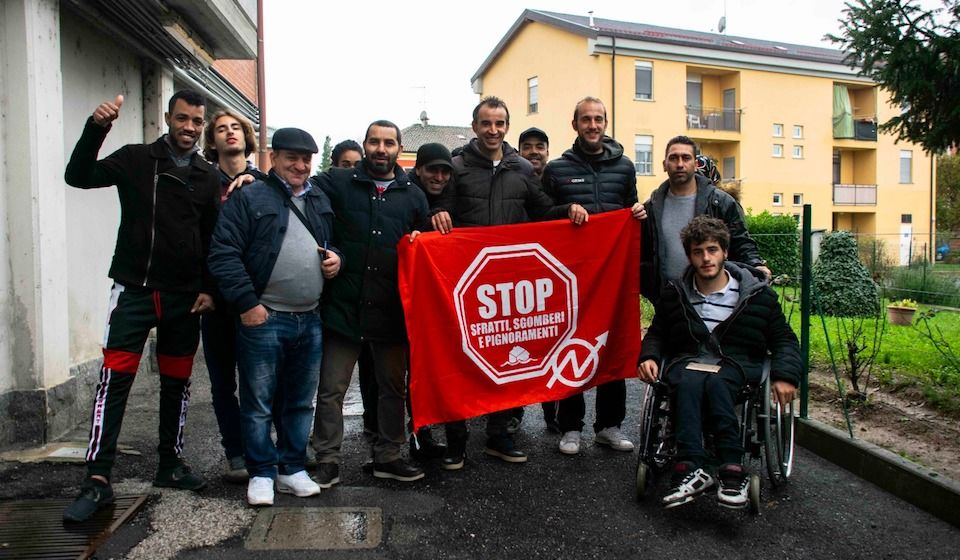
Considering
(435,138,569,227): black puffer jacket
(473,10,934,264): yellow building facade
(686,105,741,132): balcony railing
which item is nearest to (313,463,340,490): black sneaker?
(435,138,569,227): black puffer jacket

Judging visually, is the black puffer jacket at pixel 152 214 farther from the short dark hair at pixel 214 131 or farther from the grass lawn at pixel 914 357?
the grass lawn at pixel 914 357

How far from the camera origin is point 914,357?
7.30m

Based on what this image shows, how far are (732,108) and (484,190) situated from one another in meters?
31.1

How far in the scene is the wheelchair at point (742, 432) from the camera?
158 inches

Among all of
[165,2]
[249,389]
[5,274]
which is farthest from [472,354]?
[165,2]

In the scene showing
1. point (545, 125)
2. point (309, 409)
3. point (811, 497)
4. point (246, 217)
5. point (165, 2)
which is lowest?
point (811, 497)

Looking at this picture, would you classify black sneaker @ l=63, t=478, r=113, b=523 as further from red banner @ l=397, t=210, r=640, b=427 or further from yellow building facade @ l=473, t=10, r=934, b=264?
yellow building facade @ l=473, t=10, r=934, b=264

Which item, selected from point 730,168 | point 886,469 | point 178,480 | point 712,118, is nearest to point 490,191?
point 178,480

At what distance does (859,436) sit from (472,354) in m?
2.73

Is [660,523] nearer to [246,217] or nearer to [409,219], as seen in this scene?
[409,219]

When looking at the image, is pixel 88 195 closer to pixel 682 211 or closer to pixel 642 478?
pixel 682 211

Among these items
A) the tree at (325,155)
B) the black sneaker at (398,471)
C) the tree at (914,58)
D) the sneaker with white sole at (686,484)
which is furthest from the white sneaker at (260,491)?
the tree at (325,155)

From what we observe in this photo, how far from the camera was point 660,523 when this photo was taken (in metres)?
3.90

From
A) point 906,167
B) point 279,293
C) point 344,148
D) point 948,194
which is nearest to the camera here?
point 279,293
